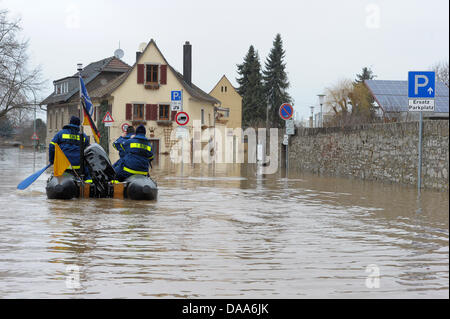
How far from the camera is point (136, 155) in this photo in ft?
51.3

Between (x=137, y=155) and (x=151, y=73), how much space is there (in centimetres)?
4210

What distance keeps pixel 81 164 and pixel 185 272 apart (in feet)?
30.0

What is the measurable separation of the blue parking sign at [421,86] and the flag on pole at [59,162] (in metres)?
8.06

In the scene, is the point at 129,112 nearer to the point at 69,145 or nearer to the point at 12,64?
the point at 12,64

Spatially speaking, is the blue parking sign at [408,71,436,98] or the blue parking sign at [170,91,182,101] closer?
the blue parking sign at [408,71,436,98]

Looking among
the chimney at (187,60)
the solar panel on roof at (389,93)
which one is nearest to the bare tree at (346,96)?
the solar panel on roof at (389,93)

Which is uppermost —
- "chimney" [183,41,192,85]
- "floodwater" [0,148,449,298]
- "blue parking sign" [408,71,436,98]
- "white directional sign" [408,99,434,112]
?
"chimney" [183,41,192,85]

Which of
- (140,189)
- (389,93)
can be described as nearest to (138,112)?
(389,93)

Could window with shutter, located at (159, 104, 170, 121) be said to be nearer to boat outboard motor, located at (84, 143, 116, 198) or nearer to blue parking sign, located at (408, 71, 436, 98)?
boat outboard motor, located at (84, 143, 116, 198)

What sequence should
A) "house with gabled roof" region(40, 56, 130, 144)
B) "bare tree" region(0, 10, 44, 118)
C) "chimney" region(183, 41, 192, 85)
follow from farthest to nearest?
"house with gabled roof" region(40, 56, 130, 144) < "chimney" region(183, 41, 192, 85) < "bare tree" region(0, 10, 44, 118)

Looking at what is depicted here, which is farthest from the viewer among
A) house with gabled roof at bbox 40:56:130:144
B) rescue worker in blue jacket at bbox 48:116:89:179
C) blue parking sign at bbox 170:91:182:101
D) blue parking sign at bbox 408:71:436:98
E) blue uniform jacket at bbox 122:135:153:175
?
house with gabled roof at bbox 40:56:130:144

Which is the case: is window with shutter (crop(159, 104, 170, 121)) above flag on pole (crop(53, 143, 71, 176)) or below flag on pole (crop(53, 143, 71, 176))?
above

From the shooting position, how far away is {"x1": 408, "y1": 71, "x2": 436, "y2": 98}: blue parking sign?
16.1 m

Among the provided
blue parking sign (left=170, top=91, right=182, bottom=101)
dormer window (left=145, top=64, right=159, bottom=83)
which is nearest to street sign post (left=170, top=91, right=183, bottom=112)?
blue parking sign (left=170, top=91, right=182, bottom=101)
